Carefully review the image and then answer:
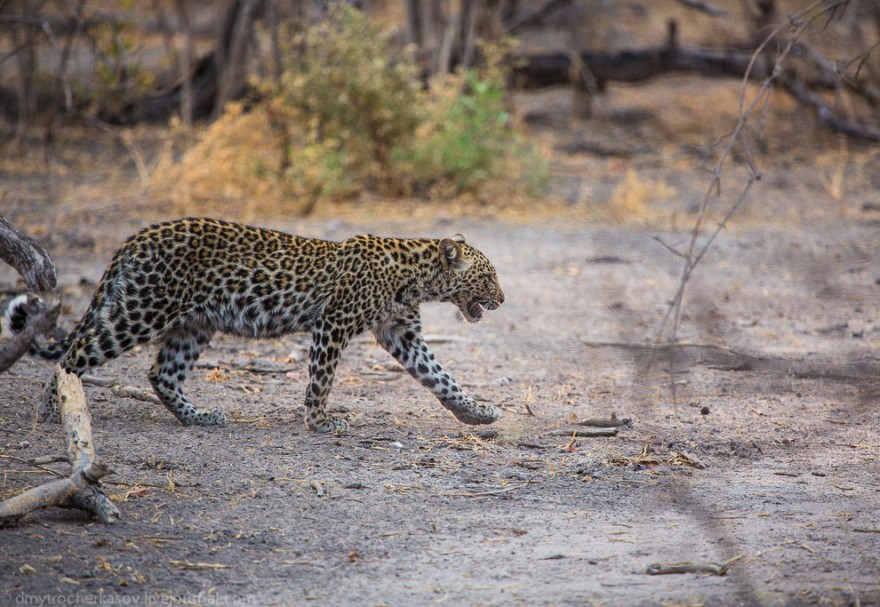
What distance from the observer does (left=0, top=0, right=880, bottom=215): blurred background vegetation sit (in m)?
13.3

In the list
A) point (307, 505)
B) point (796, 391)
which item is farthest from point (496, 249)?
point (307, 505)

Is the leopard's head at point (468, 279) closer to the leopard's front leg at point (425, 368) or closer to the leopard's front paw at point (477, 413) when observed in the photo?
the leopard's front leg at point (425, 368)

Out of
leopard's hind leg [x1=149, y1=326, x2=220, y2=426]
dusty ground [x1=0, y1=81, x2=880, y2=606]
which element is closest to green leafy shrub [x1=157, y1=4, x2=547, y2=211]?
dusty ground [x1=0, y1=81, x2=880, y2=606]

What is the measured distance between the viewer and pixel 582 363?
26.5 feet

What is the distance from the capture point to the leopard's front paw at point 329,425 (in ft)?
20.5

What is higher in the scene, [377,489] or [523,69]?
[523,69]

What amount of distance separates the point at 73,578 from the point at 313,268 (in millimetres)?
2667

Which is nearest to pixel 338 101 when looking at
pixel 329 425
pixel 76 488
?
pixel 329 425

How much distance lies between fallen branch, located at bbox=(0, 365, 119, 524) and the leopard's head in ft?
8.40

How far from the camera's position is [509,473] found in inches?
226

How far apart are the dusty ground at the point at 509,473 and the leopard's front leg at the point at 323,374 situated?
157 millimetres

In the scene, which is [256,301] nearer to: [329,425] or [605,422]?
[329,425]

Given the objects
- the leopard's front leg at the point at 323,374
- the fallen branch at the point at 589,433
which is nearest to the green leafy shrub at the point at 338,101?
the leopard's front leg at the point at 323,374

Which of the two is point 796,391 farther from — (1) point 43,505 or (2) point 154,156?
(2) point 154,156
